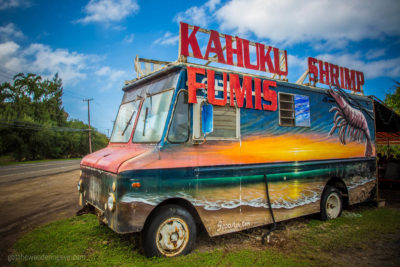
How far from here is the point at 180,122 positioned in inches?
163

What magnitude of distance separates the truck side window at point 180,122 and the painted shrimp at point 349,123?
4.18 m

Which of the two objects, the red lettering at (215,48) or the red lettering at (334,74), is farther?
the red lettering at (334,74)

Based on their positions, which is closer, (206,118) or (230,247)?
(206,118)

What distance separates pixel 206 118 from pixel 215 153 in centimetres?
66

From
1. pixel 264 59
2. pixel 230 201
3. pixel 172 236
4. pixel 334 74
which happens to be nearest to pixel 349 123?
pixel 334 74

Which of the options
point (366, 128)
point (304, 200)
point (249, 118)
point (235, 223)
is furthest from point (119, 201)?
point (366, 128)

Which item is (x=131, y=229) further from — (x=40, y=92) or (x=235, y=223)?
(x=40, y=92)

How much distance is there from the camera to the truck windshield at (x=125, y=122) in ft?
15.9

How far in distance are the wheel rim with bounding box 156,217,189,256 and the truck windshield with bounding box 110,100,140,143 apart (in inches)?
70.2

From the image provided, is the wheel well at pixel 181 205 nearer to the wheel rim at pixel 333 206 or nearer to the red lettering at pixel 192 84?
the red lettering at pixel 192 84

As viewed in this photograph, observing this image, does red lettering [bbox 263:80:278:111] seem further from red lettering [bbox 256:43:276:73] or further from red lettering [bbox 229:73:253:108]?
red lettering [bbox 256:43:276:73]

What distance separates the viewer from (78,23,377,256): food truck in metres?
3.79

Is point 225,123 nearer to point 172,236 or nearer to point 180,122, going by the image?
point 180,122

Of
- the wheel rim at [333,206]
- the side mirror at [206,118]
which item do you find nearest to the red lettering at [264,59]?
the side mirror at [206,118]
